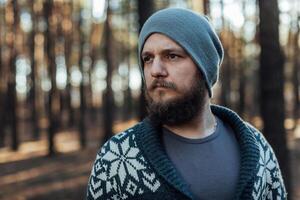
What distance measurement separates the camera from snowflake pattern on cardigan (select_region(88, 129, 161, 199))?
2.10 meters

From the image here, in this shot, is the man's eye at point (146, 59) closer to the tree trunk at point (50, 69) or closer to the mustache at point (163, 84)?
the mustache at point (163, 84)

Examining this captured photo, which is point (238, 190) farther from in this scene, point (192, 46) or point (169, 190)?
point (192, 46)

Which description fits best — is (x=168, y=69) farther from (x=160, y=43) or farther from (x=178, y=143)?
(x=178, y=143)

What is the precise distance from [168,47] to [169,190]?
1.94 feet

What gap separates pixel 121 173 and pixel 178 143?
28cm

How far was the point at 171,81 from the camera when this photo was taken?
2189 millimetres

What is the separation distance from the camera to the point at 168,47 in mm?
2191

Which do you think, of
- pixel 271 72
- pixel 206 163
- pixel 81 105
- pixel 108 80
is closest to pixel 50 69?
pixel 108 80

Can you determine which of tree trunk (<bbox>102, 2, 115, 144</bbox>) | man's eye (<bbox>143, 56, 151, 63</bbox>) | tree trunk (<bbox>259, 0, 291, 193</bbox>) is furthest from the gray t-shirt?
tree trunk (<bbox>102, 2, 115, 144</bbox>)

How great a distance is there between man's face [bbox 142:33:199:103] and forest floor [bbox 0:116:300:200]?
8490 mm

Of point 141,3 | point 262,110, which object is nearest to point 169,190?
point 262,110

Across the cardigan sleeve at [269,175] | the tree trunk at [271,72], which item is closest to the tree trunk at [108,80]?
the tree trunk at [271,72]

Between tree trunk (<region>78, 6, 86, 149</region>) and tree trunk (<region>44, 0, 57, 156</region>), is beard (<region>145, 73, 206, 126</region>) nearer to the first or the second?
tree trunk (<region>44, 0, 57, 156</region>)

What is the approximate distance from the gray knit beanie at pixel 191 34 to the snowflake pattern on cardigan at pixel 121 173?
419 mm
